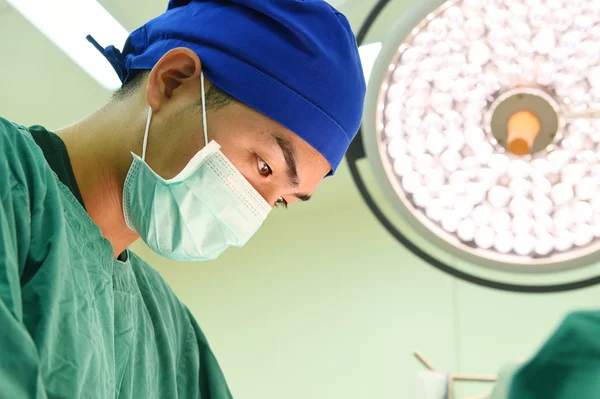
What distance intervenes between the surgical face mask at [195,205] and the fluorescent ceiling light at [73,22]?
803 millimetres

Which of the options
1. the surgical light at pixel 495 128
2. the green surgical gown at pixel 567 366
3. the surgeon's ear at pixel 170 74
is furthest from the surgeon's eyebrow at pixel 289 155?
the green surgical gown at pixel 567 366

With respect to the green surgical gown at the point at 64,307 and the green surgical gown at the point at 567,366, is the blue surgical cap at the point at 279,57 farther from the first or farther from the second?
the green surgical gown at the point at 567,366

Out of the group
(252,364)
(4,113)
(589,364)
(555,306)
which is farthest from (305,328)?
(589,364)

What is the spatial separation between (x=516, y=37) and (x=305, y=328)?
6.05 ft

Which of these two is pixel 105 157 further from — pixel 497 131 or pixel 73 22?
pixel 73 22

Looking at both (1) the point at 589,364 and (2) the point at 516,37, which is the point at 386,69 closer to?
(2) the point at 516,37

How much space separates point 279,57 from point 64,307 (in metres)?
0.52

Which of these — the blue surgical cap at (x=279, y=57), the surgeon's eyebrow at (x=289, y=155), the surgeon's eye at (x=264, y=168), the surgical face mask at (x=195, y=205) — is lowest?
the surgical face mask at (x=195, y=205)

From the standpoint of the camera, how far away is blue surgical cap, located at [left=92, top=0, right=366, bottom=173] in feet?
3.35

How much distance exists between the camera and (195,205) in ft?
3.39

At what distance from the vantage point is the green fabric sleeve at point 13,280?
63 cm

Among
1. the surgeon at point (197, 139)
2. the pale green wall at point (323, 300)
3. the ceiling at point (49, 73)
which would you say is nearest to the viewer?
the surgeon at point (197, 139)

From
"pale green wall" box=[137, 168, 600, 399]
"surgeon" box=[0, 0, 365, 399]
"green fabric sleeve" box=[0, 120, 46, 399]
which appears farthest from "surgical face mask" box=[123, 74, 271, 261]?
"pale green wall" box=[137, 168, 600, 399]

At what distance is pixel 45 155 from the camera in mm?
964
